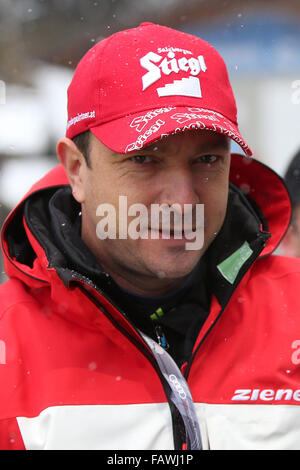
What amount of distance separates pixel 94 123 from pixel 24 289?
0.54 metres

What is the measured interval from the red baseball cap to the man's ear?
0.10 meters

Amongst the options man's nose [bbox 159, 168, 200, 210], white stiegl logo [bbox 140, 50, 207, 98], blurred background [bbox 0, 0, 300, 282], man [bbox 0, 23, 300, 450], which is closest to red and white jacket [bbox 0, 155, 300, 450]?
man [bbox 0, 23, 300, 450]

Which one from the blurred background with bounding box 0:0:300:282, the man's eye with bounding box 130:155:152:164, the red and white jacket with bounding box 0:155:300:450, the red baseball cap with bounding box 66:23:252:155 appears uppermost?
the blurred background with bounding box 0:0:300:282

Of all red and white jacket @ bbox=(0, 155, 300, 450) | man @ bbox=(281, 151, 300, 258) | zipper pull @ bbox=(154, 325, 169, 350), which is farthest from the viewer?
man @ bbox=(281, 151, 300, 258)

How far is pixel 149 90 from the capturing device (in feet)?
5.28

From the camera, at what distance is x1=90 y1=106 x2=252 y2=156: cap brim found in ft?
4.99

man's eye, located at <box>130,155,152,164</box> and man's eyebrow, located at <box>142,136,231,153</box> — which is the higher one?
man's eyebrow, located at <box>142,136,231,153</box>

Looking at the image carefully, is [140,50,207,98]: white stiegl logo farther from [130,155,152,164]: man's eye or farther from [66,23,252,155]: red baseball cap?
[130,155,152,164]: man's eye

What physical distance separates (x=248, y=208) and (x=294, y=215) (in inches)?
47.6

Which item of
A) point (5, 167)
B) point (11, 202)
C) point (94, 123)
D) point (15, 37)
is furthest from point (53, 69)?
point (94, 123)

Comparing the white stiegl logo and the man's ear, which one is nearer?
the white stiegl logo

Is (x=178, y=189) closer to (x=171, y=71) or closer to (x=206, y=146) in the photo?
(x=206, y=146)

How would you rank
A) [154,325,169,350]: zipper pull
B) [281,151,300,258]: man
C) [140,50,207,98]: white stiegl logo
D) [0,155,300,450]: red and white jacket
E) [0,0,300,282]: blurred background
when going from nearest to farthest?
[0,155,300,450]: red and white jacket → [140,50,207,98]: white stiegl logo → [154,325,169,350]: zipper pull → [281,151,300,258]: man → [0,0,300,282]: blurred background

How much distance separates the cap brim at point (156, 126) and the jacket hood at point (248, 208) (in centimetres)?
36
